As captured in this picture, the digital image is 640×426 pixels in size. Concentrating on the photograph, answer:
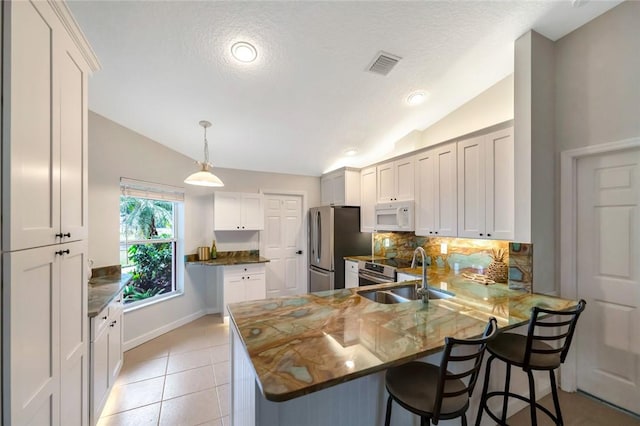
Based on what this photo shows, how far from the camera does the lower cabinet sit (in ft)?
5.65

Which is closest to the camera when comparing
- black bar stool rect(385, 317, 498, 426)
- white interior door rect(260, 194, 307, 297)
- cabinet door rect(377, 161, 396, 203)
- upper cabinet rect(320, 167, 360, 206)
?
black bar stool rect(385, 317, 498, 426)

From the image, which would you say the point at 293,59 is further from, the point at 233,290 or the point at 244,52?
the point at 233,290

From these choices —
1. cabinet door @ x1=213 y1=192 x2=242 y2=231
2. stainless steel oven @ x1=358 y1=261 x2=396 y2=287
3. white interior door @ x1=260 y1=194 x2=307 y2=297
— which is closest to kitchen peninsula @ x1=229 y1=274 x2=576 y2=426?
stainless steel oven @ x1=358 y1=261 x2=396 y2=287

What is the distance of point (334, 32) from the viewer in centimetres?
196

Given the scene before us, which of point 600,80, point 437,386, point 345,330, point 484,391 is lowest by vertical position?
point 484,391

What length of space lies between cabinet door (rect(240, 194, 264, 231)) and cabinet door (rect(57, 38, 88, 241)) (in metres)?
2.74

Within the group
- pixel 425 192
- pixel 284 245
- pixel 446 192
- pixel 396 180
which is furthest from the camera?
pixel 284 245

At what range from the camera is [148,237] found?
11.5 ft

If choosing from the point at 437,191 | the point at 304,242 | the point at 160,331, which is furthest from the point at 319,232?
the point at 160,331

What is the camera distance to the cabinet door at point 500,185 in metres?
2.34

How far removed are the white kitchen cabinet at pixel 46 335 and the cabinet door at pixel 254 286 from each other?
244 cm

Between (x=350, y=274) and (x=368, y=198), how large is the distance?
1.27m

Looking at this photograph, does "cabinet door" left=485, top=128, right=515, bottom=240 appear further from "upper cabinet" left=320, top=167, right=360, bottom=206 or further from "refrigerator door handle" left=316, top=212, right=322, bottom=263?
"refrigerator door handle" left=316, top=212, right=322, bottom=263

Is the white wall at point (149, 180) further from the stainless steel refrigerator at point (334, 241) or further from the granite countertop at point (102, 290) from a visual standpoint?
the stainless steel refrigerator at point (334, 241)
